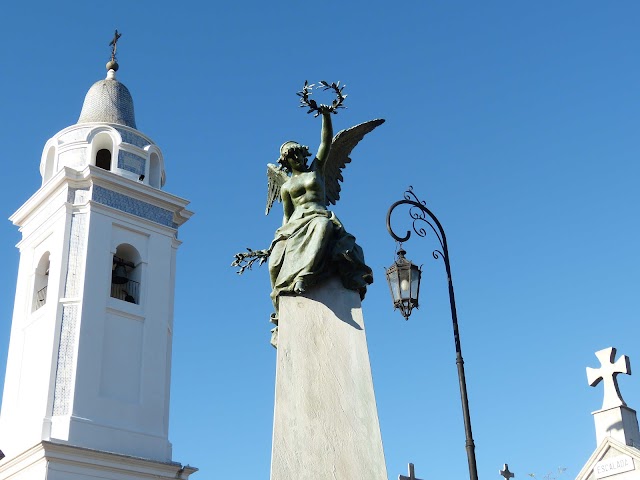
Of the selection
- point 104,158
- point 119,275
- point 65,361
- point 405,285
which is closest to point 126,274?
point 119,275

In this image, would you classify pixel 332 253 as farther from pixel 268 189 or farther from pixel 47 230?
pixel 47 230

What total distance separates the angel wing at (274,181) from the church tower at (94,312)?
16.1 metres

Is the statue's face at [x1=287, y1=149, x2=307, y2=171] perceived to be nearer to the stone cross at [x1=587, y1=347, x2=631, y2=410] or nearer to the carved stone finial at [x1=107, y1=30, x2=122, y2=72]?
the stone cross at [x1=587, y1=347, x2=631, y2=410]

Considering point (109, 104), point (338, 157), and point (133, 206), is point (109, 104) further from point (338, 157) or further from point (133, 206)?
point (338, 157)


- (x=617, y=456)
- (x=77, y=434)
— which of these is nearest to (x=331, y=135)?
(x=617, y=456)

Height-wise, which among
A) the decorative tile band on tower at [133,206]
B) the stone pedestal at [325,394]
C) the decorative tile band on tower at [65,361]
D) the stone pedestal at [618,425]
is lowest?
the stone pedestal at [325,394]

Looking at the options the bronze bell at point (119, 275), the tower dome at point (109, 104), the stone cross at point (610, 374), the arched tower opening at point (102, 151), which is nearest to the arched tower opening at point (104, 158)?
the arched tower opening at point (102, 151)

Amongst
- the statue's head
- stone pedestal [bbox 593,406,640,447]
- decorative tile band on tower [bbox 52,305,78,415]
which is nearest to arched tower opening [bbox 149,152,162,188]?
decorative tile band on tower [bbox 52,305,78,415]

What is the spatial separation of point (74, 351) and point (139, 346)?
204 centimetres

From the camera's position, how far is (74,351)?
78.5 ft

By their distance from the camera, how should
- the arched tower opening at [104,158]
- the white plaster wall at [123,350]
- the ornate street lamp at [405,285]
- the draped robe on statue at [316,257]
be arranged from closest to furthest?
the draped robe on statue at [316,257] < the ornate street lamp at [405,285] < the white plaster wall at [123,350] < the arched tower opening at [104,158]

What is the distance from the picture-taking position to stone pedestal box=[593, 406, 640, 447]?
15.6 metres

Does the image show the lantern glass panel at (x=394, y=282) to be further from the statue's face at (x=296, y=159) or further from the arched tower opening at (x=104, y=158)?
the arched tower opening at (x=104, y=158)

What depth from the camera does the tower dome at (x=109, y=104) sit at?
29281mm
